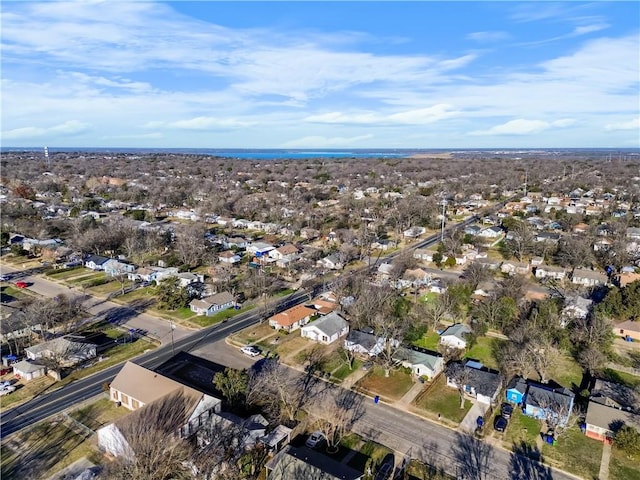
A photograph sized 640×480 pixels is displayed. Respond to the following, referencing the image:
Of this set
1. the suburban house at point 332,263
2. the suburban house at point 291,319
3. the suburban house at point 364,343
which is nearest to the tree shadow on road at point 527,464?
the suburban house at point 364,343

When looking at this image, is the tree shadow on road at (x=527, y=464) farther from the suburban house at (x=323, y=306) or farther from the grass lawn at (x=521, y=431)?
the suburban house at (x=323, y=306)

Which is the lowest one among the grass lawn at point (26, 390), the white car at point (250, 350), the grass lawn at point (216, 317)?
the grass lawn at point (26, 390)

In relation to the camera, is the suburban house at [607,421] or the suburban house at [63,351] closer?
the suburban house at [607,421]

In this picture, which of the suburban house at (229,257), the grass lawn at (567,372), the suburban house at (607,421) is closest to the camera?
the suburban house at (607,421)

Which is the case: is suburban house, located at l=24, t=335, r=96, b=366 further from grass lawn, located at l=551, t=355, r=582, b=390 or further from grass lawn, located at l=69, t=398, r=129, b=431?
grass lawn, located at l=551, t=355, r=582, b=390

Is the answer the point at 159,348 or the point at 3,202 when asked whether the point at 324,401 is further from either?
the point at 3,202

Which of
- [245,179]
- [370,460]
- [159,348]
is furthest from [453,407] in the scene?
[245,179]
